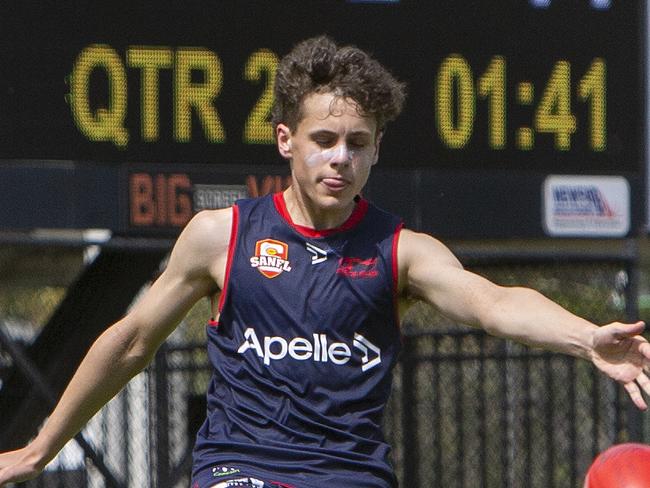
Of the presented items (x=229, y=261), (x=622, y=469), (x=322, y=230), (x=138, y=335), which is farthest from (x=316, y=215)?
(x=622, y=469)

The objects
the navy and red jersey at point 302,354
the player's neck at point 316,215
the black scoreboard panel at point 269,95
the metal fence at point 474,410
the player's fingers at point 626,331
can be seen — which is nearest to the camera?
the player's fingers at point 626,331

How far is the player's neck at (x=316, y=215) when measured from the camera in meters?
4.07

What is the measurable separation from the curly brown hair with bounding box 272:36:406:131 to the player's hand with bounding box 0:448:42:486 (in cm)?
118

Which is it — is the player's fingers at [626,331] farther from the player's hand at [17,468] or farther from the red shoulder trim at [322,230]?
the player's hand at [17,468]

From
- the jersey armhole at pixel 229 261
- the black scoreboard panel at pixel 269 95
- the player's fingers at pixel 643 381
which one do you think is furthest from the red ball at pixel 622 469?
the black scoreboard panel at pixel 269 95

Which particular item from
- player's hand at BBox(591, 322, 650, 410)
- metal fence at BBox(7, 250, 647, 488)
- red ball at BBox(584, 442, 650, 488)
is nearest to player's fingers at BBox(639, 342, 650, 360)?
player's hand at BBox(591, 322, 650, 410)

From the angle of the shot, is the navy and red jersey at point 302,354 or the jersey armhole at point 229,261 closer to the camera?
the navy and red jersey at point 302,354

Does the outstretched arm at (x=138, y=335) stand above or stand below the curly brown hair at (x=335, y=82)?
below

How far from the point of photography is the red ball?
3666mm

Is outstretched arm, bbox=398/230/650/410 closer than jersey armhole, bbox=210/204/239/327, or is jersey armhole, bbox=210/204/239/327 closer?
outstretched arm, bbox=398/230/650/410

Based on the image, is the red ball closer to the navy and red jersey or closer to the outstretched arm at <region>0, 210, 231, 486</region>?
the navy and red jersey

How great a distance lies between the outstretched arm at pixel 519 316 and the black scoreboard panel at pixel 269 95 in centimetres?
247

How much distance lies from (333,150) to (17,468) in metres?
1.25

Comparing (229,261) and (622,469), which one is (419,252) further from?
(622,469)
